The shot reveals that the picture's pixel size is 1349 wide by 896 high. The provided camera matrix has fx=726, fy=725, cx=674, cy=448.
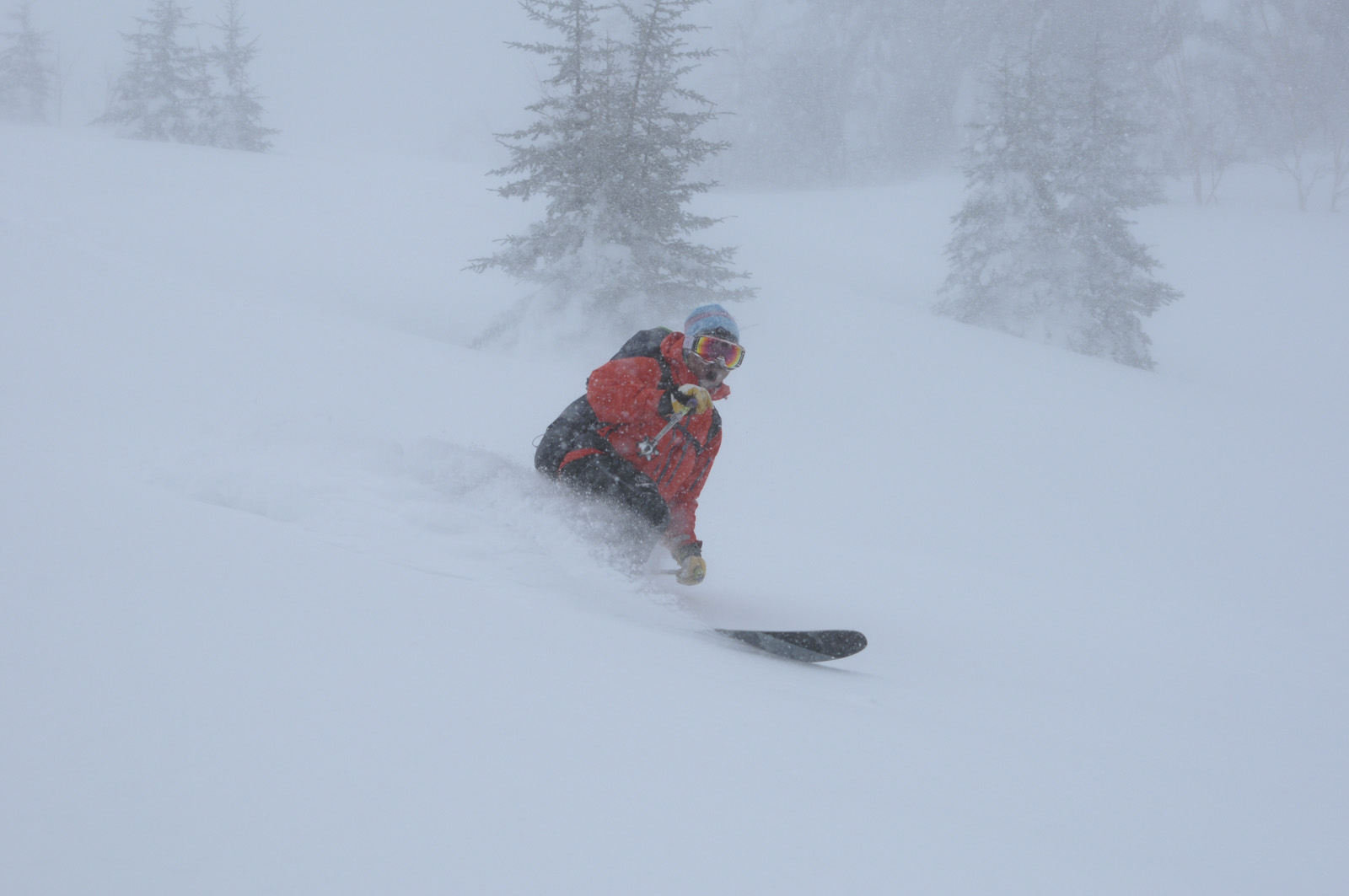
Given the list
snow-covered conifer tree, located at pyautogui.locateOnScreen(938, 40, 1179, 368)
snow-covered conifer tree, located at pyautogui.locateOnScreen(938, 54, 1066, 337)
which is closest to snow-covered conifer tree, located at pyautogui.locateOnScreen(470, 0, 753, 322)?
snow-covered conifer tree, located at pyautogui.locateOnScreen(938, 54, 1066, 337)

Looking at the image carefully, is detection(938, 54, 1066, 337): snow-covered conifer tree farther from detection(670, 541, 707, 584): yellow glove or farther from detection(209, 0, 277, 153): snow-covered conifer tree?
detection(209, 0, 277, 153): snow-covered conifer tree

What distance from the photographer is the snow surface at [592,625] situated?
1232 mm

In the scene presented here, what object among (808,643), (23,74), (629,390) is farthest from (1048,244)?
(23,74)

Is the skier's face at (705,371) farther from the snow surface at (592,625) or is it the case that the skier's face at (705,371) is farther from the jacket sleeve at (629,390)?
the snow surface at (592,625)

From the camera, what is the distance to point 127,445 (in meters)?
4.22

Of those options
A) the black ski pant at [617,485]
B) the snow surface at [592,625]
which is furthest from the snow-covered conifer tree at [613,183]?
the black ski pant at [617,485]

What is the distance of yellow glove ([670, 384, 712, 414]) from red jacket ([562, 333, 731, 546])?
46 millimetres

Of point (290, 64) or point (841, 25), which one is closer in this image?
point (841, 25)

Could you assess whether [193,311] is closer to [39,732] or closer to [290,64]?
[39,732]

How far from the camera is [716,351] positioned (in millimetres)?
3990

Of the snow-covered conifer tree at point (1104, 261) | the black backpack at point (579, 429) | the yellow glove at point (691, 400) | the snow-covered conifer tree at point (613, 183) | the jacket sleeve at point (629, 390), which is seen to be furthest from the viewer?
the snow-covered conifer tree at point (1104, 261)

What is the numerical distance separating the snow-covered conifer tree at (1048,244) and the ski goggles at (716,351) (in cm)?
1468

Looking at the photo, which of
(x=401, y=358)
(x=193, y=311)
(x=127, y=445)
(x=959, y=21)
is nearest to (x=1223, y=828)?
(x=127, y=445)

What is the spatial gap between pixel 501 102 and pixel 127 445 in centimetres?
7153
